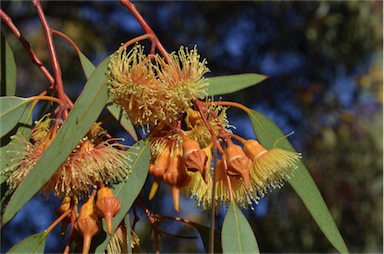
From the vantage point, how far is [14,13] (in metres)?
3.22

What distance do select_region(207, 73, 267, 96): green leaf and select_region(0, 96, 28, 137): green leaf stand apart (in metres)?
0.30

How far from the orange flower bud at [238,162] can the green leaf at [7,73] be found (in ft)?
1.84

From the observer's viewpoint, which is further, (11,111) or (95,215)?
(11,111)

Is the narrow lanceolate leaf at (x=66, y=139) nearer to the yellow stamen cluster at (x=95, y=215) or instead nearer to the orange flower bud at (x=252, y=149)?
the yellow stamen cluster at (x=95, y=215)

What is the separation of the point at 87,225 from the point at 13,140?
0.74 feet

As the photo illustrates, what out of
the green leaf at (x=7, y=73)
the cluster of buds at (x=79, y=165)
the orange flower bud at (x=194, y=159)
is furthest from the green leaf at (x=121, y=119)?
the green leaf at (x=7, y=73)

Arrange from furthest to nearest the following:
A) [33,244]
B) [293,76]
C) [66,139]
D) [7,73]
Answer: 1. [293,76]
2. [7,73]
3. [33,244]
4. [66,139]

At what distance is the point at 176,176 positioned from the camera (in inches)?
33.0

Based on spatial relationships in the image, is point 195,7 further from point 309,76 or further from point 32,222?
point 32,222

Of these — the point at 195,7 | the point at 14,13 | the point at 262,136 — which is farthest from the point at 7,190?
the point at 195,7

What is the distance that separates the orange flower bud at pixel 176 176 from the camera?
0.84 meters

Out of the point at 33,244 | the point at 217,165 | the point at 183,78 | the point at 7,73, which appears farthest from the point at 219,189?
the point at 7,73

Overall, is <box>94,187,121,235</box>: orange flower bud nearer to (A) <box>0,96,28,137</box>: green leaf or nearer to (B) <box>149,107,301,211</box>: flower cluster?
(B) <box>149,107,301,211</box>: flower cluster

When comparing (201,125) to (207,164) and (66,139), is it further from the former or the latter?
(66,139)
